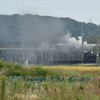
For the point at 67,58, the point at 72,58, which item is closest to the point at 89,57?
the point at 72,58

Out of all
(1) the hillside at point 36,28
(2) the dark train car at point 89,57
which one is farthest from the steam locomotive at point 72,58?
(1) the hillside at point 36,28

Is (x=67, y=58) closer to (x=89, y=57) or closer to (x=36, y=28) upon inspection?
(x=89, y=57)

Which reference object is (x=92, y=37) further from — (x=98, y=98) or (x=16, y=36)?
(x=98, y=98)

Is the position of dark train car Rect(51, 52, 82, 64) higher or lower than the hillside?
lower

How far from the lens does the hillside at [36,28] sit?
99.4 metres

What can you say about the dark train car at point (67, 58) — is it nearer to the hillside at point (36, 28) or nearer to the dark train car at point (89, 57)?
the dark train car at point (89, 57)

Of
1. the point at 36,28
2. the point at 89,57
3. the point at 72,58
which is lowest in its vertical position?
the point at 72,58

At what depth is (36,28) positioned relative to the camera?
113 metres

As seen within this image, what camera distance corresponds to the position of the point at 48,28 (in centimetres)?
10306

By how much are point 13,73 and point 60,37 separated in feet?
250

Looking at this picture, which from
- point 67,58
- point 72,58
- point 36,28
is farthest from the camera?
point 36,28

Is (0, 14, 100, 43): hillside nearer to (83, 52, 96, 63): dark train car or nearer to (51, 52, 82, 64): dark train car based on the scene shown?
(83, 52, 96, 63): dark train car

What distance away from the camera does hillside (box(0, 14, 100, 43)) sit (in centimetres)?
9944

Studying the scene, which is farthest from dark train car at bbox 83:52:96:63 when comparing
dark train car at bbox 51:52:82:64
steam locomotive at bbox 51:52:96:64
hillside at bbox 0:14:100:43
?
hillside at bbox 0:14:100:43
